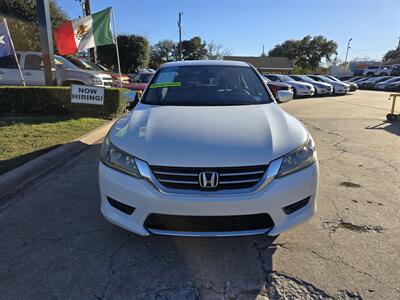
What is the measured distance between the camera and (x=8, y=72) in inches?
444

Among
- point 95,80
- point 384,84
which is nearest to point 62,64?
point 95,80

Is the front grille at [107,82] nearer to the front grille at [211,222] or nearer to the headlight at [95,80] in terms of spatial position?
the headlight at [95,80]

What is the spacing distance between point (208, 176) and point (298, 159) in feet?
2.56

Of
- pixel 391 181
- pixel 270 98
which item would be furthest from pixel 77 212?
pixel 391 181

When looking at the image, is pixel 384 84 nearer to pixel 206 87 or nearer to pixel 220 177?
pixel 206 87

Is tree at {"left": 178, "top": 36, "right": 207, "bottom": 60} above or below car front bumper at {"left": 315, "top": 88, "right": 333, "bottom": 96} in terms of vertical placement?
above

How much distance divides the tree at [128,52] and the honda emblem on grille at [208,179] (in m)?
32.0

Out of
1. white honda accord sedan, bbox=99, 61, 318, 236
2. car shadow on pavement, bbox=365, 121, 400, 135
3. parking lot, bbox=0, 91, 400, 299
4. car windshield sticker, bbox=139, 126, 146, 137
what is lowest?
car shadow on pavement, bbox=365, 121, 400, 135

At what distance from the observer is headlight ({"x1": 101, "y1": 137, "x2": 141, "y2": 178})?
2525mm

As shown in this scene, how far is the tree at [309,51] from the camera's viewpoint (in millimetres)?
75125

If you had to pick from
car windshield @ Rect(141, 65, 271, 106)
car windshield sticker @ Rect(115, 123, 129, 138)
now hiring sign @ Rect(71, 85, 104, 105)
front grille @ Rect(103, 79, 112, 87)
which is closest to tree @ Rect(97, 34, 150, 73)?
front grille @ Rect(103, 79, 112, 87)

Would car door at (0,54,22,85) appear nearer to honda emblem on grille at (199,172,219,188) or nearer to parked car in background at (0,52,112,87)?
parked car in background at (0,52,112,87)

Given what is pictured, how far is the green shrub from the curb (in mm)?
2388

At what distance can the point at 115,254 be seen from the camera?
277 cm
